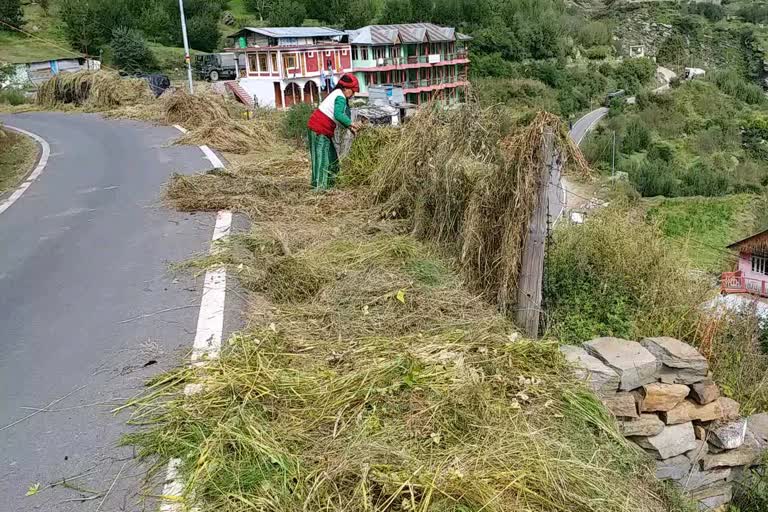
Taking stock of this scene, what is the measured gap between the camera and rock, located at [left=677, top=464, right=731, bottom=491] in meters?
5.73

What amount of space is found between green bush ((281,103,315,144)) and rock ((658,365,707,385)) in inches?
401

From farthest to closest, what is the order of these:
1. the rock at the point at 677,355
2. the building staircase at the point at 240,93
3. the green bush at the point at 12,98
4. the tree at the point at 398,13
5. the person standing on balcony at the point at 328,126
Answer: the tree at the point at 398,13, the building staircase at the point at 240,93, the green bush at the point at 12,98, the person standing on balcony at the point at 328,126, the rock at the point at 677,355

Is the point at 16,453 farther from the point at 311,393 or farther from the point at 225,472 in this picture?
the point at 311,393

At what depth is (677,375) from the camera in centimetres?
560

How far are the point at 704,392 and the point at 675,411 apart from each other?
1.15 feet

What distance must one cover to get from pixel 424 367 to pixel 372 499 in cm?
124

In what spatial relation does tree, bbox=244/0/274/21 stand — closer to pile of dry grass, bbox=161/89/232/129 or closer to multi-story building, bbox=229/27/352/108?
multi-story building, bbox=229/27/352/108

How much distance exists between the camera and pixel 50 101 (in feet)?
86.7

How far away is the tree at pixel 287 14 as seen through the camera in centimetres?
6028

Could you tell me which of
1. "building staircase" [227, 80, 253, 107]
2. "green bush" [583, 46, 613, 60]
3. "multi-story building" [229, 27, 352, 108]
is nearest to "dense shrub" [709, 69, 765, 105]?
"green bush" [583, 46, 613, 60]

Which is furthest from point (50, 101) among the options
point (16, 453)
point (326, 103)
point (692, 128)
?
point (692, 128)

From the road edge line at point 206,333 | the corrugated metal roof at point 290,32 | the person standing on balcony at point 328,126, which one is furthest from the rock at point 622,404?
the corrugated metal roof at point 290,32

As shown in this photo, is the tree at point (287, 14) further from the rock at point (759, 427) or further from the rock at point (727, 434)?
the rock at point (727, 434)

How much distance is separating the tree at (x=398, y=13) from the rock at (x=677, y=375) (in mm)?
62849
